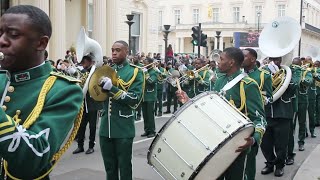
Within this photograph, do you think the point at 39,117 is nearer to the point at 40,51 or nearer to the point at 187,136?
the point at 40,51

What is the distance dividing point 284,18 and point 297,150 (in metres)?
3.60

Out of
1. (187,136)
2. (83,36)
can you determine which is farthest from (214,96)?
(83,36)

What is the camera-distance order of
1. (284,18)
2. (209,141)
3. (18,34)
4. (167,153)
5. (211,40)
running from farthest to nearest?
1. (211,40)
2. (284,18)
3. (167,153)
4. (209,141)
5. (18,34)

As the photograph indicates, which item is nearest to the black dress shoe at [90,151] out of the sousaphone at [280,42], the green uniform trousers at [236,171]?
the sousaphone at [280,42]

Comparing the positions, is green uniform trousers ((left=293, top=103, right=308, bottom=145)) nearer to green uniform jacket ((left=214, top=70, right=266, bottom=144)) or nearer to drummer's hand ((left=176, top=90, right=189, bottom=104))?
green uniform jacket ((left=214, top=70, right=266, bottom=144))

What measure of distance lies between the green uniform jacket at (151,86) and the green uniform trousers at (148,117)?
6.2 inches

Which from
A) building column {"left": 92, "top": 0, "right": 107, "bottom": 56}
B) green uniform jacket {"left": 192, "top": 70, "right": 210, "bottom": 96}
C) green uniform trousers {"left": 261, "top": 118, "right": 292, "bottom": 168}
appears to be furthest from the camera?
building column {"left": 92, "top": 0, "right": 107, "bottom": 56}

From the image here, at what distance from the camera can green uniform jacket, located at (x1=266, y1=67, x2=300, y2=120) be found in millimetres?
7559

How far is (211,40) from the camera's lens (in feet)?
236

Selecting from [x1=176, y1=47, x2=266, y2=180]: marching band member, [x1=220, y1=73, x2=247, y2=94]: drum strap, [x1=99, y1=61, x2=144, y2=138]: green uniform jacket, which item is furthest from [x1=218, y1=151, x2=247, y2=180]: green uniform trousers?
[x1=99, y1=61, x2=144, y2=138]: green uniform jacket

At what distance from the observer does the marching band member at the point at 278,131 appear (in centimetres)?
756

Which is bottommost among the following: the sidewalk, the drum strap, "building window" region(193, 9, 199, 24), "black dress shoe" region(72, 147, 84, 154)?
"black dress shoe" region(72, 147, 84, 154)

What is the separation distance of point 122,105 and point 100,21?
1953 cm

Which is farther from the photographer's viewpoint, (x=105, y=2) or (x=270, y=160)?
(x=105, y=2)
